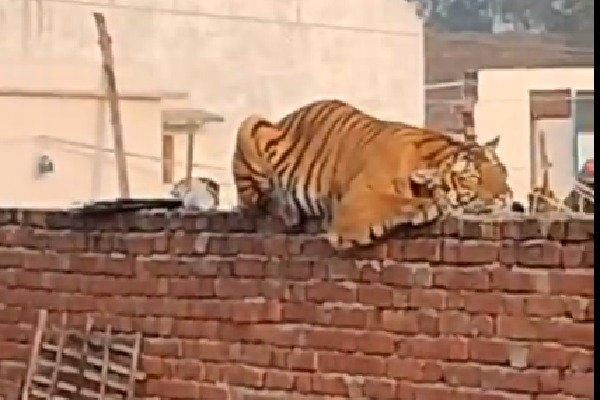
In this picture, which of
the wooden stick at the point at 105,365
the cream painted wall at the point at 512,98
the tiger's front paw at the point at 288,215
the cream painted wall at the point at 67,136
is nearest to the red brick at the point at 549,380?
the tiger's front paw at the point at 288,215

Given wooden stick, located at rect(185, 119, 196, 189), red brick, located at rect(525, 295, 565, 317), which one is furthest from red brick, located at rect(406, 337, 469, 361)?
wooden stick, located at rect(185, 119, 196, 189)

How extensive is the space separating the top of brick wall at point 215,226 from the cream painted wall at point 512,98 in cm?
221

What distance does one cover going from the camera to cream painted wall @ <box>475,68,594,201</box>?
6133 millimetres

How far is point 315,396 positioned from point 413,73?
3729mm

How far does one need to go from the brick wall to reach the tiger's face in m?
0.15

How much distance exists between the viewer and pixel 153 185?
664 centimetres

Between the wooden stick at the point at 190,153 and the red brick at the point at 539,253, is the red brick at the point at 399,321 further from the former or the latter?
the wooden stick at the point at 190,153

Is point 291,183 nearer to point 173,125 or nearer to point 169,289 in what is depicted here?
point 169,289

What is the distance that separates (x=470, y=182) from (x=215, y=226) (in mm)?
816

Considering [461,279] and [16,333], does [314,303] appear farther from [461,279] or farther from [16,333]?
[16,333]

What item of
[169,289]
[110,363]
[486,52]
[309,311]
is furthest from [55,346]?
[486,52]

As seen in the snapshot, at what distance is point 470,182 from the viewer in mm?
3551

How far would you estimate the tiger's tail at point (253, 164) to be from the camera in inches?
155

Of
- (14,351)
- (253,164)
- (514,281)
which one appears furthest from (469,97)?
(514,281)
